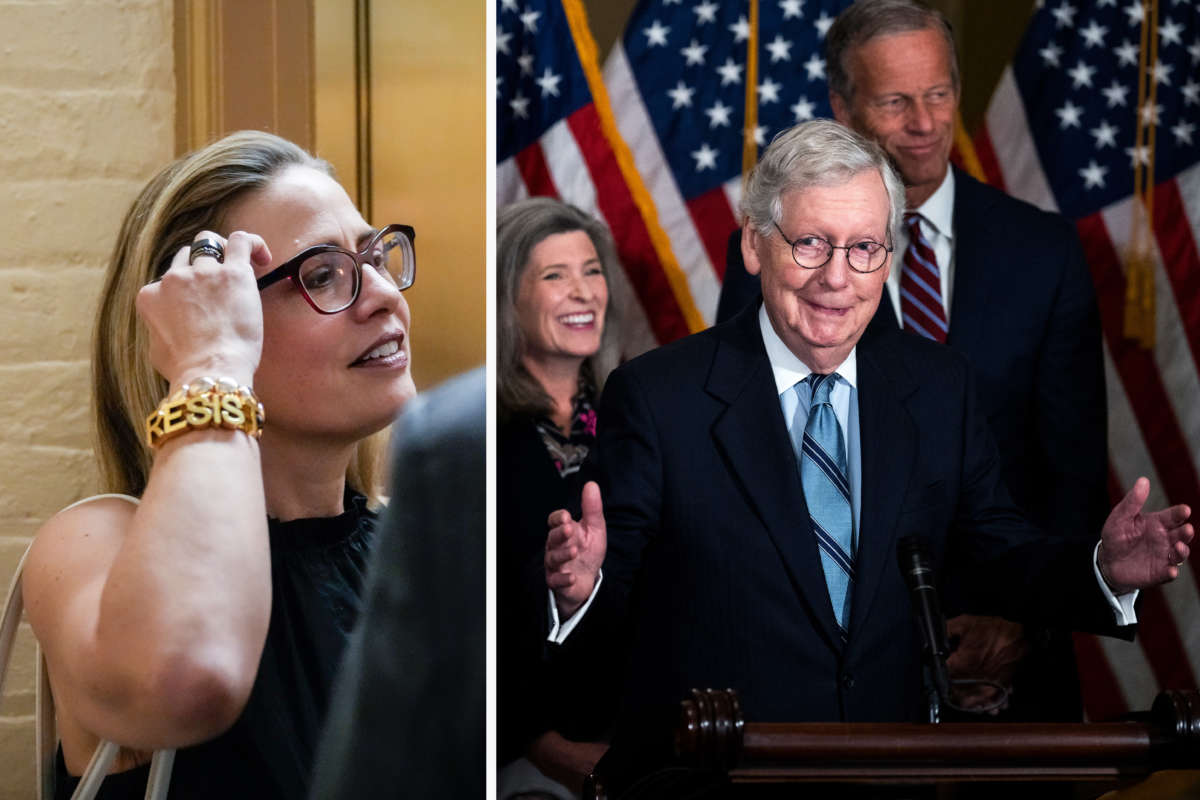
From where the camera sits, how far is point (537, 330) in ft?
11.2

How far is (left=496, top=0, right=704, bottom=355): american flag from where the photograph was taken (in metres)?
3.67

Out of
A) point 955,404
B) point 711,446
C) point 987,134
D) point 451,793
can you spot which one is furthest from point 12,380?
point 987,134

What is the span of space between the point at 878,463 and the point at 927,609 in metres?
0.45

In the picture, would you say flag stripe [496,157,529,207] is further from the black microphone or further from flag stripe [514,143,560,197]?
the black microphone

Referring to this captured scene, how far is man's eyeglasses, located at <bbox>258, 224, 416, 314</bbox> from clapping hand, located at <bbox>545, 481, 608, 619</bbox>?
0.41 metres

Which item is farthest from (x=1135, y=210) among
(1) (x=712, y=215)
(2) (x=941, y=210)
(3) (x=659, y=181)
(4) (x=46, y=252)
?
(4) (x=46, y=252)

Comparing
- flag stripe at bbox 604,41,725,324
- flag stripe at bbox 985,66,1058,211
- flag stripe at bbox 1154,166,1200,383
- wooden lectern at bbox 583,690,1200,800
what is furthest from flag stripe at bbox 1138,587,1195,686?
wooden lectern at bbox 583,690,1200,800

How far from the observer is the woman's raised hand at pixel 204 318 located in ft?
5.36

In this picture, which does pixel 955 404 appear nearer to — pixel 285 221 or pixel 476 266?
pixel 476 266

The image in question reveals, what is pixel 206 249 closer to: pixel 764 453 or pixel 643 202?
pixel 764 453

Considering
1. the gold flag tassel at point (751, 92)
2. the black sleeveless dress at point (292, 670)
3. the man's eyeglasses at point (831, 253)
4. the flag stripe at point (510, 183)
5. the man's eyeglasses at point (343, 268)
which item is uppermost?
the gold flag tassel at point (751, 92)

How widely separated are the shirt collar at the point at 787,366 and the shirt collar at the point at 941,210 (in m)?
0.78

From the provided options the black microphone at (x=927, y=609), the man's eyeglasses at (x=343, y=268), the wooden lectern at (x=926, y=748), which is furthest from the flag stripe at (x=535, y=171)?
the wooden lectern at (x=926, y=748)

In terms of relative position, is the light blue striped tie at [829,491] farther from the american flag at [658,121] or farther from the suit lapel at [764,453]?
the american flag at [658,121]
